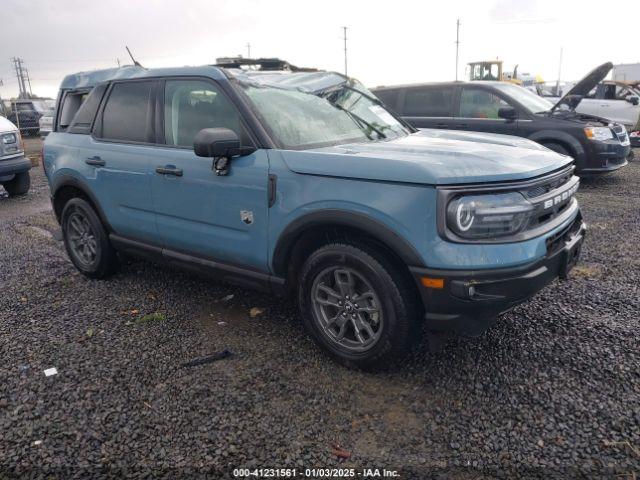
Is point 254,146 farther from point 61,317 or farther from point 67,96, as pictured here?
point 67,96

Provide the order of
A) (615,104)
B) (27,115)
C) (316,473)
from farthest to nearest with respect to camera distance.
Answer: (27,115) → (615,104) → (316,473)

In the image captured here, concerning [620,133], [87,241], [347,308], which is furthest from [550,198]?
[620,133]

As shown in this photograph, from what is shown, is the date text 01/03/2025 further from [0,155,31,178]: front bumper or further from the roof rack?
[0,155,31,178]: front bumper

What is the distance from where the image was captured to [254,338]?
3502mm

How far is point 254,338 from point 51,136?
9.72 ft

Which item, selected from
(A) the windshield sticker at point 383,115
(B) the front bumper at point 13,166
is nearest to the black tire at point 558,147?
(A) the windshield sticker at point 383,115

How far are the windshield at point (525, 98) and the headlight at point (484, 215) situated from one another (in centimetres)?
628

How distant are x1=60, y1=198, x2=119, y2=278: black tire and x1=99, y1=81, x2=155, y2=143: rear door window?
A: 745 millimetres

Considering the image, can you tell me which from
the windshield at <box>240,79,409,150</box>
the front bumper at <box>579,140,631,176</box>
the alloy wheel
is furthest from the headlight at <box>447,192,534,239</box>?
the front bumper at <box>579,140,631,176</box>

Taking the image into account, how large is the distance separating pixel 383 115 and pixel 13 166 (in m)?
7.15

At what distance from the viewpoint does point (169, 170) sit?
3.62 meters

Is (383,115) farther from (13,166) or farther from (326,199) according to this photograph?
(13,166)

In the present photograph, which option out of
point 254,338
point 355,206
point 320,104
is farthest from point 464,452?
point 320,104

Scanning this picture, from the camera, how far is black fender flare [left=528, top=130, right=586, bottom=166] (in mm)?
7828
